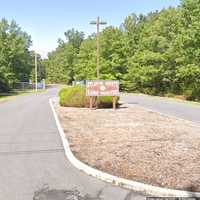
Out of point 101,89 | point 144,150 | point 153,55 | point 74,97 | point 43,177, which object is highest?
point 153,55

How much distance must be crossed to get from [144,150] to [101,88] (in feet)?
54.8

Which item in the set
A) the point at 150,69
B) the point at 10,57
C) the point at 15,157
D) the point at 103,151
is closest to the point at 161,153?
Answer: the point at 103,151

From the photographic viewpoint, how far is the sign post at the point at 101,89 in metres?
27.3

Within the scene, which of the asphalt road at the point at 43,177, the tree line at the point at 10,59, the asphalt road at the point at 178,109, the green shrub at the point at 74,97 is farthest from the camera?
the tree line at the point at 10,59

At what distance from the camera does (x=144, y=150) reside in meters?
11.2

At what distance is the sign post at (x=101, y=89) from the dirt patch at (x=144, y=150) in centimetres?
936

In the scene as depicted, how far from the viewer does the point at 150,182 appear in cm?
792

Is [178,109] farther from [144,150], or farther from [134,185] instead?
[134,185]

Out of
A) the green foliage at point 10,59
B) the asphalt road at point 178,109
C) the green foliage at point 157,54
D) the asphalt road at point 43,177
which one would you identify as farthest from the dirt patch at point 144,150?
the green foliage at point 10,59

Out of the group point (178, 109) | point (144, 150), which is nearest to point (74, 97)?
point (178, 109)

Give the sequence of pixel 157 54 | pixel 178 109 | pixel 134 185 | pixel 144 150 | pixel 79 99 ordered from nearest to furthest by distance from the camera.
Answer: pixel 134 185 → pixel 144 150 → pixel 178 109 → pixel 79 99 → pixel 157 54

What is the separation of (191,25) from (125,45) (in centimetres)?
2180

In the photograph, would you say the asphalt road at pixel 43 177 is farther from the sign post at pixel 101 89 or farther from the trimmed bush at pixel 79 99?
the trimmed bush at pixel 79 99

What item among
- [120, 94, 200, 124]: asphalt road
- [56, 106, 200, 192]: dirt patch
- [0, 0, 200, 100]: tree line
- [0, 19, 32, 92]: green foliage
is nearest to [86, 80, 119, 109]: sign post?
[120, 94, 200, 124]: asphalt road
